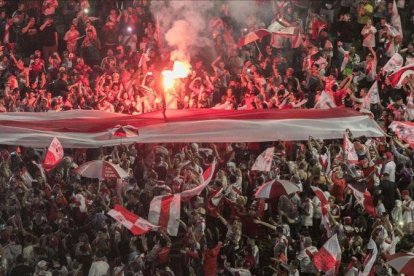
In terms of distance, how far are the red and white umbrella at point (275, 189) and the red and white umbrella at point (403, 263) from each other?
13.5ft

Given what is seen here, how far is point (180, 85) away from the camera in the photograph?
21516 millimetres

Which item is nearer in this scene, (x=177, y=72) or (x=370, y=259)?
(x=370, y=259)

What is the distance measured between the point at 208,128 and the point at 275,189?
2.65 metres

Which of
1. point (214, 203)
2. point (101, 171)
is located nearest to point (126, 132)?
point (101, 171)

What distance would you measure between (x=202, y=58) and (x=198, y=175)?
23.1 feet

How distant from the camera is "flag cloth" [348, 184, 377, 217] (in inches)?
651

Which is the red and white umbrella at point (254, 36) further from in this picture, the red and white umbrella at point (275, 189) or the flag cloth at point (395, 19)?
the red and white umbrella at point (275, 189)

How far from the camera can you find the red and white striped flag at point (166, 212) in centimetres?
1590

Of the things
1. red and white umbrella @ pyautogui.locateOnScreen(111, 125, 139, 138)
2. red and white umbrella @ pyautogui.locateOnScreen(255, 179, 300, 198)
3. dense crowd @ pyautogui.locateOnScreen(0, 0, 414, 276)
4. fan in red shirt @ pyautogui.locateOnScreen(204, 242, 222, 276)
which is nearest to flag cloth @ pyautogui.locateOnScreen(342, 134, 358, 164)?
dense crowd @ pyautogui.locateOnScreen(0, 0, 414, 276)

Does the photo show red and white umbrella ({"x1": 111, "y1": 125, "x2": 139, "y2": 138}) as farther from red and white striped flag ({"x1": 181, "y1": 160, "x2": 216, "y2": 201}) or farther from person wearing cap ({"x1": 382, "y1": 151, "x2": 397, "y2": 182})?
person wearing cap ({"x1": 382, "y1": 151, "x2": 397, "y2": 182})

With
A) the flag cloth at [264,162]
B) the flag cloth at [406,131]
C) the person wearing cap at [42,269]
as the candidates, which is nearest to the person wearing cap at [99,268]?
the person wearing cap at [42,269]

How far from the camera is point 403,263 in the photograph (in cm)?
1211

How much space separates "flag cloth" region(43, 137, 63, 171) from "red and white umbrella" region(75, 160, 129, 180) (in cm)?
45

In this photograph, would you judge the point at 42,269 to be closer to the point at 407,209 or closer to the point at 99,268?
the point at 99,268
